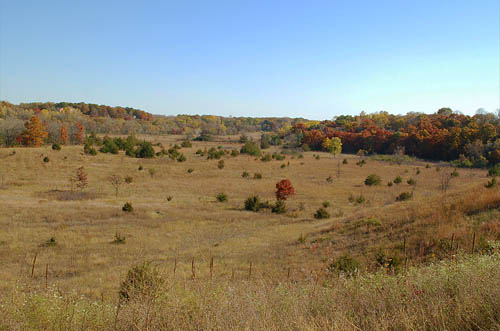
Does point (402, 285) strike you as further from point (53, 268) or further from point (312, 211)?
point (312, 211)

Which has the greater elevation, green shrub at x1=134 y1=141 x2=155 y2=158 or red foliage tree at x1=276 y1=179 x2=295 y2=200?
green shrub at x1=134 y1=141 x2=155 y2=158

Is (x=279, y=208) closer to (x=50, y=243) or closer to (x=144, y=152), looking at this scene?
(x=50, y=243)

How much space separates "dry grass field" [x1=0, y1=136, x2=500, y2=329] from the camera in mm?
9617

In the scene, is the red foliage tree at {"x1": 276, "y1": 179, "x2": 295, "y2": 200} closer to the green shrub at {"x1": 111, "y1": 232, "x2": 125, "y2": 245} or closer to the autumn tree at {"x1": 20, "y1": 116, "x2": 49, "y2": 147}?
the green shrub at {"x1": 111, "y1": 232, "x2": 125, "y2": 245}

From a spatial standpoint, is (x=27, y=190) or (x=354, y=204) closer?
(x=354, y=204)

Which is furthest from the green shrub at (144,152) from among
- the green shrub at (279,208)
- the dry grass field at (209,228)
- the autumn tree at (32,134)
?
the green shrub at (279,208)

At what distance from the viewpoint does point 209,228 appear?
19.7m

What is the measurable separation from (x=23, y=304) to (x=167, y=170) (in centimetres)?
4387

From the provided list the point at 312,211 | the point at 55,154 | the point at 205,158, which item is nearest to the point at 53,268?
the point at 312,211

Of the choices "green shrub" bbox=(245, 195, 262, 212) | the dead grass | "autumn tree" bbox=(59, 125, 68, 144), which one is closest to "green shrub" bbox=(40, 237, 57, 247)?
the dead grass

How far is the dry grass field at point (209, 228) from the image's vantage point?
962 centimetres

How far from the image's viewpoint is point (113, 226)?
19.0 meters

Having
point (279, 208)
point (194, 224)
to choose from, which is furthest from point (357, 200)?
point (194, 224)


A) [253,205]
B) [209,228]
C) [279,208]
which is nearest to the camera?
[209,228]
